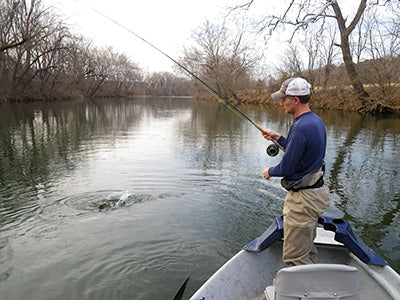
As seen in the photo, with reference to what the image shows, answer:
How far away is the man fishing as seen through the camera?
2.53 m

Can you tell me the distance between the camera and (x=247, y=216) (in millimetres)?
5262

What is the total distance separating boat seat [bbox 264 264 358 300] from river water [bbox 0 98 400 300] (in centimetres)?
161

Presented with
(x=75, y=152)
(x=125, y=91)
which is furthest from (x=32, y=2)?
(x=125, y=91)

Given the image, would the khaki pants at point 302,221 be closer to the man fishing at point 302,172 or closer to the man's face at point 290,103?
the man fishing at point 302,172

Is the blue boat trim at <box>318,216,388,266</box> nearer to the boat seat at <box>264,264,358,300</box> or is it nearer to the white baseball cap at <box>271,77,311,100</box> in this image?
the boat seat at <box>264,264,358,300</box>

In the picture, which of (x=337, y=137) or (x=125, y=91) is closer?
(x=337, y=137)

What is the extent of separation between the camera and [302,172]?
104 inches

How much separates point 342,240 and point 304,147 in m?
Answer: 1.00

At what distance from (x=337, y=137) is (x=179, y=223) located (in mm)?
10468

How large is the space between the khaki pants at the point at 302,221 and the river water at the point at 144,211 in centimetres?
137

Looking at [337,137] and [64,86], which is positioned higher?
[64,86]

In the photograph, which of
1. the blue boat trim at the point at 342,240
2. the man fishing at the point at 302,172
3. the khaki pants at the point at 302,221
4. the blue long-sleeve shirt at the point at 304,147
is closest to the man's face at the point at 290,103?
the man fishing at the point at 302,172

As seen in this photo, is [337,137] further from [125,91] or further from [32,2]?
[125,91]

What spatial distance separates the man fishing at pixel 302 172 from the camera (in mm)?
2531
